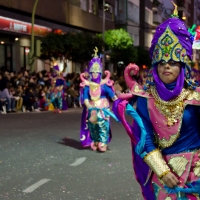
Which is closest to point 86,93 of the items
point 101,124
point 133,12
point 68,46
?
point 101,124

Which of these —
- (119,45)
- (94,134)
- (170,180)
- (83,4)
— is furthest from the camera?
A: (119,45)

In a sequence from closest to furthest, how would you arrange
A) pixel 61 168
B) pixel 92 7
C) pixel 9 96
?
pixel 61 168
pixel 9 96
pixel 92 7

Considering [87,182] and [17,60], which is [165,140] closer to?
[87,182]

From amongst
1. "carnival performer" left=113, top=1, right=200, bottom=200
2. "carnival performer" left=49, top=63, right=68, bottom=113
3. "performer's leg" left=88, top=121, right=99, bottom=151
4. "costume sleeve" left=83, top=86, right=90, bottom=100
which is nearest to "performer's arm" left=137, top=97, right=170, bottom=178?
"carnival performer" left=113, top=1, right=200, bottom=200

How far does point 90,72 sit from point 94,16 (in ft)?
127

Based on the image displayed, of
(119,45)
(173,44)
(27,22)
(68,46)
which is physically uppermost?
(27,22)

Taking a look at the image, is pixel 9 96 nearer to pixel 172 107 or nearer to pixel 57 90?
pixel 57 90

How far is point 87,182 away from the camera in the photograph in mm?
7613

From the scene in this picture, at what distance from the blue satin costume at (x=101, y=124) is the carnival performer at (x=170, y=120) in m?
6.54

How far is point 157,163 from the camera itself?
12.9ft

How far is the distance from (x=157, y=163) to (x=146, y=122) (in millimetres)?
332

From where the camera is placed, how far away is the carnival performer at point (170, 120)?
3.92 m

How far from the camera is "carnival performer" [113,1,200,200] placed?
12.9 ft

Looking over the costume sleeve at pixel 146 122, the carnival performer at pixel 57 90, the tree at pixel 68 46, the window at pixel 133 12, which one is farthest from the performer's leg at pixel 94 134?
the window at pixel 133 12
